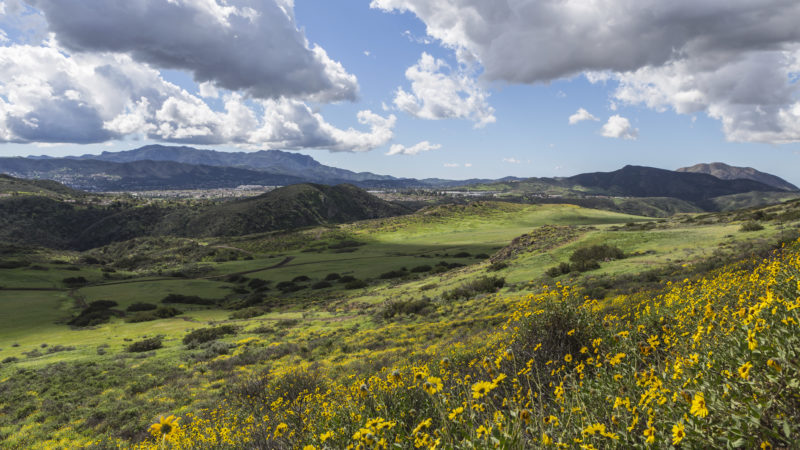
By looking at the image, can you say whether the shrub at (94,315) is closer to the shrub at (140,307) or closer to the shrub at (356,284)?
the shrub at (140,307)

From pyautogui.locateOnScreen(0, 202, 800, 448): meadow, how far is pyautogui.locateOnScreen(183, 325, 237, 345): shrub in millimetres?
156

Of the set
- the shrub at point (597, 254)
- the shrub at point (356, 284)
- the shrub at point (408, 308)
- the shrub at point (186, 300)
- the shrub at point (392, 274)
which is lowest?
the shrub at point (186, 300)

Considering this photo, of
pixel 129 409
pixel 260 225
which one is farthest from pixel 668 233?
pixel 260 225

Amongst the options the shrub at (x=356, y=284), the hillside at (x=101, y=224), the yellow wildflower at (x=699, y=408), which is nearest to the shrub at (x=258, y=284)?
the shrub at (x=356, y=284)

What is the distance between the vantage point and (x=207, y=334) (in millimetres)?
26125

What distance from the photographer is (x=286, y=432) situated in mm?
6766

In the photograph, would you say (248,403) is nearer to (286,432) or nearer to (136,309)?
(286,432)

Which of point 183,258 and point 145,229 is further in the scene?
point 145,229

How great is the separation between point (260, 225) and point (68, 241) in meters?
92.5

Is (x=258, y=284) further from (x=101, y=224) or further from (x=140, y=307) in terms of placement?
(x=101, y=224)

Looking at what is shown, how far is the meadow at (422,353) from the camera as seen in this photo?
11.3ft

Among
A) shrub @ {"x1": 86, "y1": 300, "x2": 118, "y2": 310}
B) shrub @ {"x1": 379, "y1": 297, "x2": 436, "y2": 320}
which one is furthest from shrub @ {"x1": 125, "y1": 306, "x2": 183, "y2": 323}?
shrub @ {"x1": 379, "y1": 297, "x2": 436, "y2": 320}

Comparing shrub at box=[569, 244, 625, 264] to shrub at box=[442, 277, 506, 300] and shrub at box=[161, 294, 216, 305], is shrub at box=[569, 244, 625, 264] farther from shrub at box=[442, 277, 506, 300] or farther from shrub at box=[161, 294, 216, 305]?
shrub at box=[161, 294, 216, 305]

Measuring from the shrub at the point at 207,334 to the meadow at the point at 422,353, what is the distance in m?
0.16
